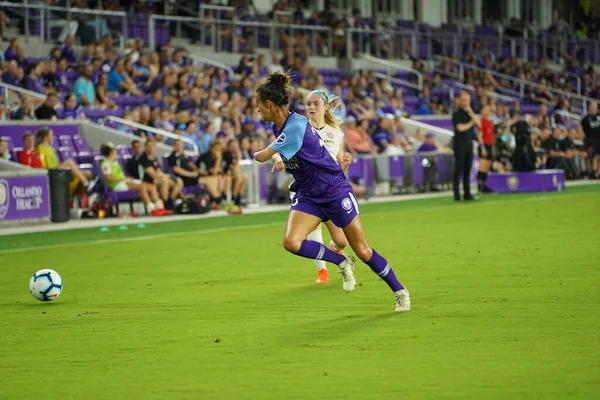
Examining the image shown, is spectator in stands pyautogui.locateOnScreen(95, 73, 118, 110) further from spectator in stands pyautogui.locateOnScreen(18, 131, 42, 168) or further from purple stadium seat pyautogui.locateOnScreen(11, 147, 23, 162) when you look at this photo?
spectator in stands pyautogui.locateOnScreen(18, 131, 42, 168)

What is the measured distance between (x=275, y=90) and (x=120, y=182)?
44.7 feet

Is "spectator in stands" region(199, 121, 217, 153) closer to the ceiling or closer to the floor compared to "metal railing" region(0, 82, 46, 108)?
closer to the floor

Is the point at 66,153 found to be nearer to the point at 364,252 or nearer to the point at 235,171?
the point at 235,171

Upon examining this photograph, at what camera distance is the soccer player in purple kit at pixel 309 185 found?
10039mm

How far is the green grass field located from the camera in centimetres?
730

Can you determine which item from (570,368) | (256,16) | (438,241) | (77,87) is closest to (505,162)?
(256,16)

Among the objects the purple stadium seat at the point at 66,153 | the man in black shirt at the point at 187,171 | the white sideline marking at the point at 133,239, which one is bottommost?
the white sideline marking at the point at 133,239

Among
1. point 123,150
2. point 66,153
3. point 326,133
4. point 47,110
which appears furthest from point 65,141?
point 326,133

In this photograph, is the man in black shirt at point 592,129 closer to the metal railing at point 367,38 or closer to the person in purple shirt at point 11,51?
the metal railing at point 367,38

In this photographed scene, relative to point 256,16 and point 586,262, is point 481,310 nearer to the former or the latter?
point 586,262

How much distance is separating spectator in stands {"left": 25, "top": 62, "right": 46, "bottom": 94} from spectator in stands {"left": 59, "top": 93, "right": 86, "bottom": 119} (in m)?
1.04

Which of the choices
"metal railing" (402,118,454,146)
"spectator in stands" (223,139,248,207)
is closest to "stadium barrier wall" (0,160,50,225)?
"spectator in stands" (223,139,248,207)

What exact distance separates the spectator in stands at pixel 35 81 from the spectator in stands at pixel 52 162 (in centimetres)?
359

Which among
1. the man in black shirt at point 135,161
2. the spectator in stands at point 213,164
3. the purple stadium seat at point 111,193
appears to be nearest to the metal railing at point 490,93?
the spectator in stands at point 213,164
